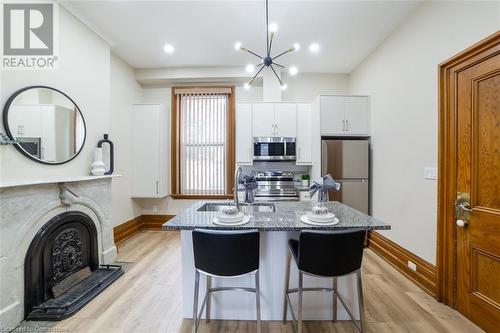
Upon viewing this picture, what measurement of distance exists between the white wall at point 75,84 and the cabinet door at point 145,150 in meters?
0.98

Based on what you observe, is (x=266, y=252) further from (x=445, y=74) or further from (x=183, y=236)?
(x=445, y=74)

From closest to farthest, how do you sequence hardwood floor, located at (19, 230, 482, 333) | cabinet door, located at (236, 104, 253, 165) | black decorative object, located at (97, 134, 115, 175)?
hardwood floor, located at (19, 230, 482, 333) → black decorative object, located at (97, 134, 115, 175) → cabinet door, located at (236, 104, 253, 165)

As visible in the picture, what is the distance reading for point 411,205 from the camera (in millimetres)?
2670

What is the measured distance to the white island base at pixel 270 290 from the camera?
6.39ft

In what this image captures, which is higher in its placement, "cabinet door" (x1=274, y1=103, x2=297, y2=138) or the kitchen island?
"cabinet door" (x1=274, y1=103, x2=297, y2=138)

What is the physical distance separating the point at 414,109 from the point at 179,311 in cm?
326

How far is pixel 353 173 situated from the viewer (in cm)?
348

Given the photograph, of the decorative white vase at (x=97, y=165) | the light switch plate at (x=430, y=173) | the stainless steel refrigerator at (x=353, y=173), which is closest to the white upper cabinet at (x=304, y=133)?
the stainless steel refrigerator at (x=353, y=173)

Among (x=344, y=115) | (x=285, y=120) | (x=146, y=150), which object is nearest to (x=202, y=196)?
(x=146, y=150)

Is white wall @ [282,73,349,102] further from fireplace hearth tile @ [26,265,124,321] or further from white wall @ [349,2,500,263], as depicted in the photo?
fireplace hearth tile @ [26,265,124,321]

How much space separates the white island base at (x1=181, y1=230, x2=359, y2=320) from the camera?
195cm

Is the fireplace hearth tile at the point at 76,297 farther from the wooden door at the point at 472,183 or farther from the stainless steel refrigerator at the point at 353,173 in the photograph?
the wooden door at the point at 472,183

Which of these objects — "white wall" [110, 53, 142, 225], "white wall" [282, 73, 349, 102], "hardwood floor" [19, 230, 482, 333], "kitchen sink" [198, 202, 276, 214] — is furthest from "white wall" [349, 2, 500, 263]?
"white wall" [110, 53, 142, 225]

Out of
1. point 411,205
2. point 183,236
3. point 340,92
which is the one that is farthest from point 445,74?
point 183,236
